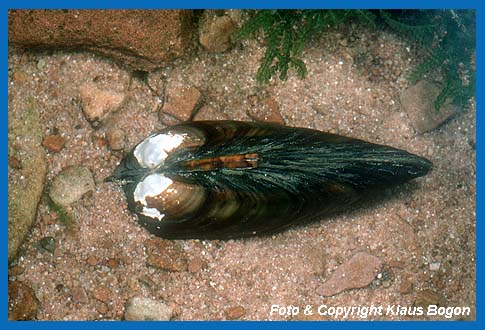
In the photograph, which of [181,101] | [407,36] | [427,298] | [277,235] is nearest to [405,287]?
[427,298]

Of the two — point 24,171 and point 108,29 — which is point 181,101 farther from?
point 24,171

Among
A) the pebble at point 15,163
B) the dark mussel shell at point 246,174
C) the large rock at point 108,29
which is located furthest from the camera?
the pebble at point 15,163

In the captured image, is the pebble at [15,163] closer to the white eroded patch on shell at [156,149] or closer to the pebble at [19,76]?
the pebble at [19,76]

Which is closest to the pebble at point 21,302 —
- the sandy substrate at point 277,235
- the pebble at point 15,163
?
the sandy substrate at point 277,235

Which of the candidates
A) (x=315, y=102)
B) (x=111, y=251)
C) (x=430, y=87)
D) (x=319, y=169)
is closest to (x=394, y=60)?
(x=430, y=87)

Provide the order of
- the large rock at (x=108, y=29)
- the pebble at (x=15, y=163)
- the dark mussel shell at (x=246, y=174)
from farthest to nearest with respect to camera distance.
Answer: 1. the pebble at (x=15, y=163)
2. the large rock at (x=108, y=29)
3. the dark mussel shell at (x=246, y=174)

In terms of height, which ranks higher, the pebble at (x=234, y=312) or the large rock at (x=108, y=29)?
the large rock at (x=108, y=29)

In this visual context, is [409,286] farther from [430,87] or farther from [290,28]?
[290,28]
